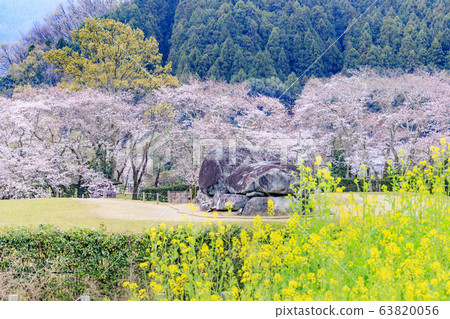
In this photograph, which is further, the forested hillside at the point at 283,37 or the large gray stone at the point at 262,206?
the forested hillside at the point at 283,37

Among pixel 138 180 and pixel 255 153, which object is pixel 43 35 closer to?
pixel 138 180

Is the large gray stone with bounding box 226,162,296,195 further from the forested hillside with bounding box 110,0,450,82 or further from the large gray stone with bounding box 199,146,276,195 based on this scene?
the forested hillside with bounding box 110,0,450,82

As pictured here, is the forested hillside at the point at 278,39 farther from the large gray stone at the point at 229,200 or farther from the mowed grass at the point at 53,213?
the large gray stone at the point at 229,200

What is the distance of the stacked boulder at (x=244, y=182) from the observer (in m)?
7.09

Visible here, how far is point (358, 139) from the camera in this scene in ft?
50.3

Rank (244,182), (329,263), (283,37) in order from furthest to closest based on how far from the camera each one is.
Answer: (283,37) < (244,182) < (329,263)

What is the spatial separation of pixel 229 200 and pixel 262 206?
75cm

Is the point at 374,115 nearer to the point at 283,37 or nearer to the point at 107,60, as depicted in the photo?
the point at 283,37

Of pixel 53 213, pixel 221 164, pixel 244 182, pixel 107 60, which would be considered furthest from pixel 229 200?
pixel 107 60

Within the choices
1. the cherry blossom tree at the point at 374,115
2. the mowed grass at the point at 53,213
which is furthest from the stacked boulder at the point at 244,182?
the cherry blossom tree at the point at 374,115

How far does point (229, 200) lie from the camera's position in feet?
24.9

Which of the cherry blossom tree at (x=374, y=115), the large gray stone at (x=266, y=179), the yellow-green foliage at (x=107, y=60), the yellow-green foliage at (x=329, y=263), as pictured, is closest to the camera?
the yellow-green foliage at (x=329, y=263)

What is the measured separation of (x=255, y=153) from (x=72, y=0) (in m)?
10.1

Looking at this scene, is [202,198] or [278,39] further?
[278,39]
